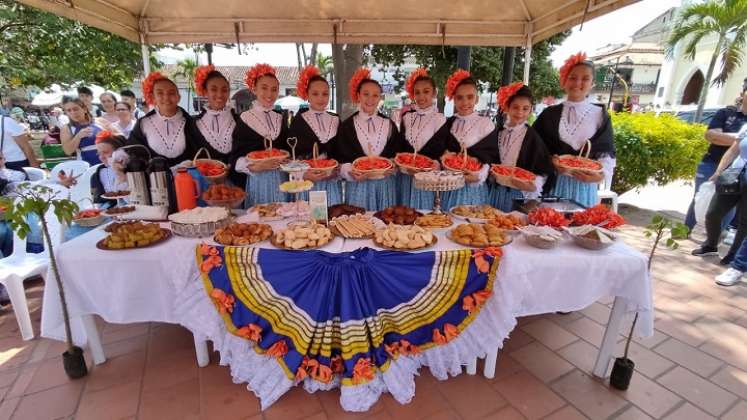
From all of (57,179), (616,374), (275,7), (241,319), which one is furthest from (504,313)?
(57,179)

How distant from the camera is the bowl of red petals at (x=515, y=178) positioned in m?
2.64

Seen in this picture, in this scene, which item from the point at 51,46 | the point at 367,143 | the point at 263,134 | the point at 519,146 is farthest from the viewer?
the point at 51,46

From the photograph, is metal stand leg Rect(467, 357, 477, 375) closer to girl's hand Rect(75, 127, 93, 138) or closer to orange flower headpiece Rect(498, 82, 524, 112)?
orange flower headpiece Rect(498, 82, 524, 112)

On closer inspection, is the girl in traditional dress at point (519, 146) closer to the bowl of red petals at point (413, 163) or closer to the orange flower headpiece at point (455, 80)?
the orange flower headpiece at point (455, 80)

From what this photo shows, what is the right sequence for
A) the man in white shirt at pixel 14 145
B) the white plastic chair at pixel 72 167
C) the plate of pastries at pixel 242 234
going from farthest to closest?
1. the man in white shirt at pixel 14 145
2. the white plastic chair at pixel 72 167
3. the plate of pastries at pixel 242 234

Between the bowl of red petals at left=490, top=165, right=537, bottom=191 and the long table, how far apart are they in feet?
1.88

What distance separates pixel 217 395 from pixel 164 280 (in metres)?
0.79

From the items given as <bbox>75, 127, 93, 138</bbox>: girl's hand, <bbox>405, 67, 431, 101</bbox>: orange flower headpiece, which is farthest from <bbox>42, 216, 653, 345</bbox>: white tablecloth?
<bbox>75, 127, 93, 138</bbox>: girl's hand

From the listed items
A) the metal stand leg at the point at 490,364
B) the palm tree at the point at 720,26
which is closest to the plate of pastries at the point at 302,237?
the metal stand leg at the point at 490,364

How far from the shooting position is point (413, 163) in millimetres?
2914

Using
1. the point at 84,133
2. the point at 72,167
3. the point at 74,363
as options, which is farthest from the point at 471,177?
the point at 84,133

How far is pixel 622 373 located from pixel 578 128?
1.97 m

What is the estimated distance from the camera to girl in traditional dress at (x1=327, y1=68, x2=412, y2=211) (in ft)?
10.8

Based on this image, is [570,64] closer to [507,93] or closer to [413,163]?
[507,93]
